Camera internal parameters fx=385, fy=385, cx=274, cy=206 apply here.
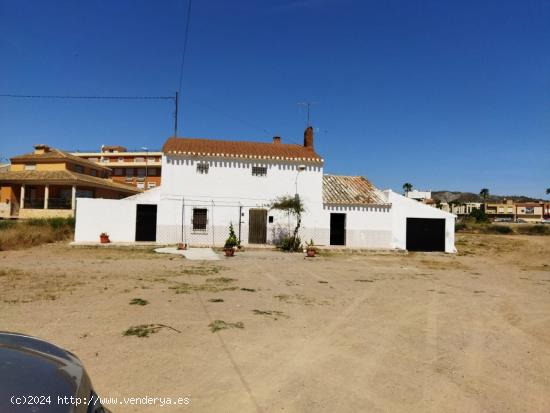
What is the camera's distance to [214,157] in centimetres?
2191

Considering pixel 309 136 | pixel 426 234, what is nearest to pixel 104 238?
pixel 309 136

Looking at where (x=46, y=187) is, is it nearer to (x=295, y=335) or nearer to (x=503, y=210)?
(x=295, y=335)

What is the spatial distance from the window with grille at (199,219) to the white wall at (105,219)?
338cm

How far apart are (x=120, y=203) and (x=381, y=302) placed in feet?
54.9

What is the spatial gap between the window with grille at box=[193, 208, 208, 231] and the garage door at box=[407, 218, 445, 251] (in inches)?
495

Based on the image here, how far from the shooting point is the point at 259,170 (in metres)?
22.6

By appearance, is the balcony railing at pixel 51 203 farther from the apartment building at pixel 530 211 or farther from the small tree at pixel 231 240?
the apartment building at pixel 530 211

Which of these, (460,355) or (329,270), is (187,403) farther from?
(329,270)

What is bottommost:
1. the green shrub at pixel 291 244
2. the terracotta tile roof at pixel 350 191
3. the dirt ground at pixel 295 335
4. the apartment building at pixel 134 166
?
the dirt ground at pixel 295 335

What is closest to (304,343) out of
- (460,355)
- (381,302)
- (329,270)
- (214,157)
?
(460,355)

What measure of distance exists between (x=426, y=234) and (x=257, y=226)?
10697 millimetres

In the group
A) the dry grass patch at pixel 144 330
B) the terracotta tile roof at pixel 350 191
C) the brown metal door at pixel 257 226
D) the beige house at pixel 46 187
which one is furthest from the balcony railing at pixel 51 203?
the dry grass patch at pixel 144 330

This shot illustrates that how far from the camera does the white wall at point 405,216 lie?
23.9 meters

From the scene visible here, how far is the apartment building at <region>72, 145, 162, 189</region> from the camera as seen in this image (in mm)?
65938
